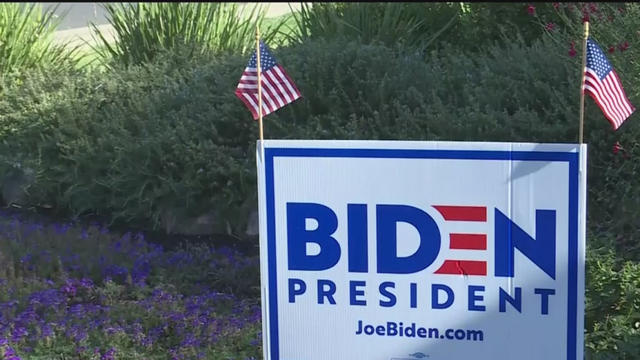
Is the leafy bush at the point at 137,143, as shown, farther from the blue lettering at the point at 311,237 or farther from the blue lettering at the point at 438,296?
the blue lettering at the point at 438,296

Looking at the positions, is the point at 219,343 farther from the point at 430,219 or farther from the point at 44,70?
the point at 44,70

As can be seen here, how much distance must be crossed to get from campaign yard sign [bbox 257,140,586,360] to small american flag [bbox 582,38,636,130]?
0.36m

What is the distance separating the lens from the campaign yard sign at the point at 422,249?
2.86m

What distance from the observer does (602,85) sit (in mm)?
3123

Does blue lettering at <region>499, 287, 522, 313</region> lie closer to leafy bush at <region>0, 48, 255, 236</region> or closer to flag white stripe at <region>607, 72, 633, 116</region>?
flag white stripe at <region>607, 72, 633, 116</region>

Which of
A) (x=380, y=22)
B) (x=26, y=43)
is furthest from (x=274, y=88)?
(x=26, y=43)

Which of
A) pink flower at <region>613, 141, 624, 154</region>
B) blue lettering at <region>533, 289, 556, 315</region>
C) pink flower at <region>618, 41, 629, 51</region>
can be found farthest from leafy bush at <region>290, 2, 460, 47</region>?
blue lettering at <region>533, 289, 556, 315</region>

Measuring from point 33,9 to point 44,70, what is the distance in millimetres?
1627

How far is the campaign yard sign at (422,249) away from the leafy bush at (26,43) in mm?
5969

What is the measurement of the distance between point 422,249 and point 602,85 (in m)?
0.83

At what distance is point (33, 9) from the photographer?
9.57 meters

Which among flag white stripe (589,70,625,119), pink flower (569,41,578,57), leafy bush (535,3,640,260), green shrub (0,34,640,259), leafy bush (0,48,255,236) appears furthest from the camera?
leafy bush (0,48,255,236)

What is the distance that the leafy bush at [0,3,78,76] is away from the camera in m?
8.55

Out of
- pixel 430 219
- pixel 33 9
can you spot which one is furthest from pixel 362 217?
pixel 33 9
